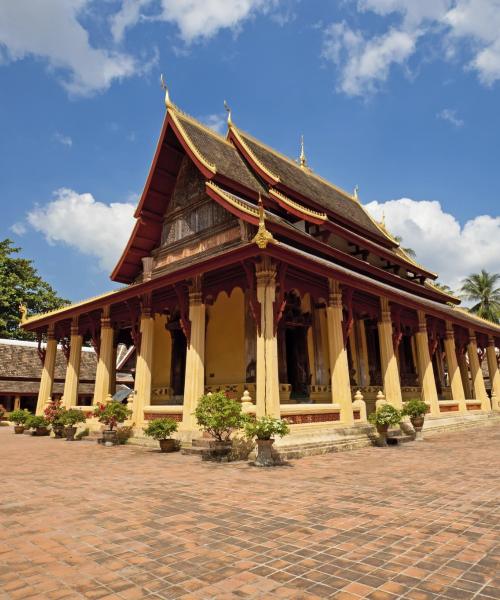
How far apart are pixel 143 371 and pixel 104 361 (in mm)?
3360

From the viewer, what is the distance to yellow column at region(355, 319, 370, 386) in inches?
658

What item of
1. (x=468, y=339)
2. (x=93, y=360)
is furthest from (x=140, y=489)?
(x=93, y=360)

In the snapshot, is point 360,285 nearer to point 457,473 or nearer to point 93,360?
point 457,473

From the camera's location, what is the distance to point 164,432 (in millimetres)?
10391

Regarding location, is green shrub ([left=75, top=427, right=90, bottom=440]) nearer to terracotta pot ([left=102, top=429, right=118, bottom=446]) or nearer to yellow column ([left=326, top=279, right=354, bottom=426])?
terracotta pot ([left=102, top=429, right=118, bottom=446])

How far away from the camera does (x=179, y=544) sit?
12.3 ft

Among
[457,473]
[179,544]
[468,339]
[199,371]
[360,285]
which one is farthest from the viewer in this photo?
[468,339]

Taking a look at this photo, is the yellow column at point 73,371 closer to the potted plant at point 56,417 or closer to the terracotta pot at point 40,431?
the terracotta pot at point 40,431

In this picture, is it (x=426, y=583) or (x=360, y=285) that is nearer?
(x=426, y=583)

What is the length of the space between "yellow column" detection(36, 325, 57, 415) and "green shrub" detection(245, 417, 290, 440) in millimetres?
14583

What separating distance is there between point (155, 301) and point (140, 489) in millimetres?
9442

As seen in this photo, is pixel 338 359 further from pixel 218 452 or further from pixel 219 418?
pixel 218 452

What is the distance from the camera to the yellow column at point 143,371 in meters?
13.4

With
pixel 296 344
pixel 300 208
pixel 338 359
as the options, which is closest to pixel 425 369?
pixel 296 344
